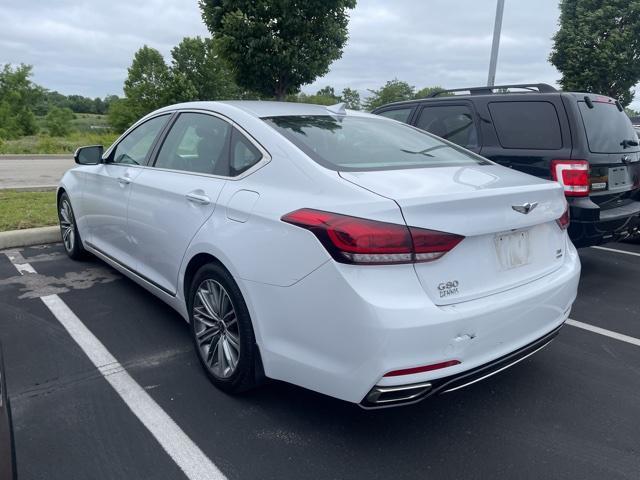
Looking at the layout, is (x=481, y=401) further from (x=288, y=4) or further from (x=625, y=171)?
(x=288, y=4)

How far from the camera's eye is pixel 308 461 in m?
2.40

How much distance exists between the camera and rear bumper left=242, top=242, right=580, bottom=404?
2.10 m

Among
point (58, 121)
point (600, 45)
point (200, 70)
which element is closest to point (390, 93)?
point (600, 45)

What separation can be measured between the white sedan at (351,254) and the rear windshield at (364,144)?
0.05ft

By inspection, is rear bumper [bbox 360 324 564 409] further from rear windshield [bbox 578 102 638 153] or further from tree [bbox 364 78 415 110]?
tree [bbox 364 78 415 110]

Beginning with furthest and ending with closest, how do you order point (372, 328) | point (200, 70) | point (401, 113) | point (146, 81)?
point (146, 81)
point (200, 70)
point (401, 113)
point (372, 328)

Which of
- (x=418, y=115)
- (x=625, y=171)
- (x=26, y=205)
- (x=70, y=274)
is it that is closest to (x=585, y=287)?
(x=625, y=171)

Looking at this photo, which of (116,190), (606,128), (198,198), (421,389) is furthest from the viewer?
(606,128)

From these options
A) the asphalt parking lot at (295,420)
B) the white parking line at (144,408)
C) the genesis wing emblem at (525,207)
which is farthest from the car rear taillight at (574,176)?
the white parking line at (144,408)

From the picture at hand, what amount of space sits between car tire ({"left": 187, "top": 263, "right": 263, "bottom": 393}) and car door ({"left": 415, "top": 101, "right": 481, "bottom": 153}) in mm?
3523

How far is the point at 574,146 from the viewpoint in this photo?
4594 mm

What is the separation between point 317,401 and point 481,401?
0.92 metres

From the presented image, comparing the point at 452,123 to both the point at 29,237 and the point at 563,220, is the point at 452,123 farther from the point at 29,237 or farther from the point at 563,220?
the point at 29,237

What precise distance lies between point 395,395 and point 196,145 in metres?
2.13
